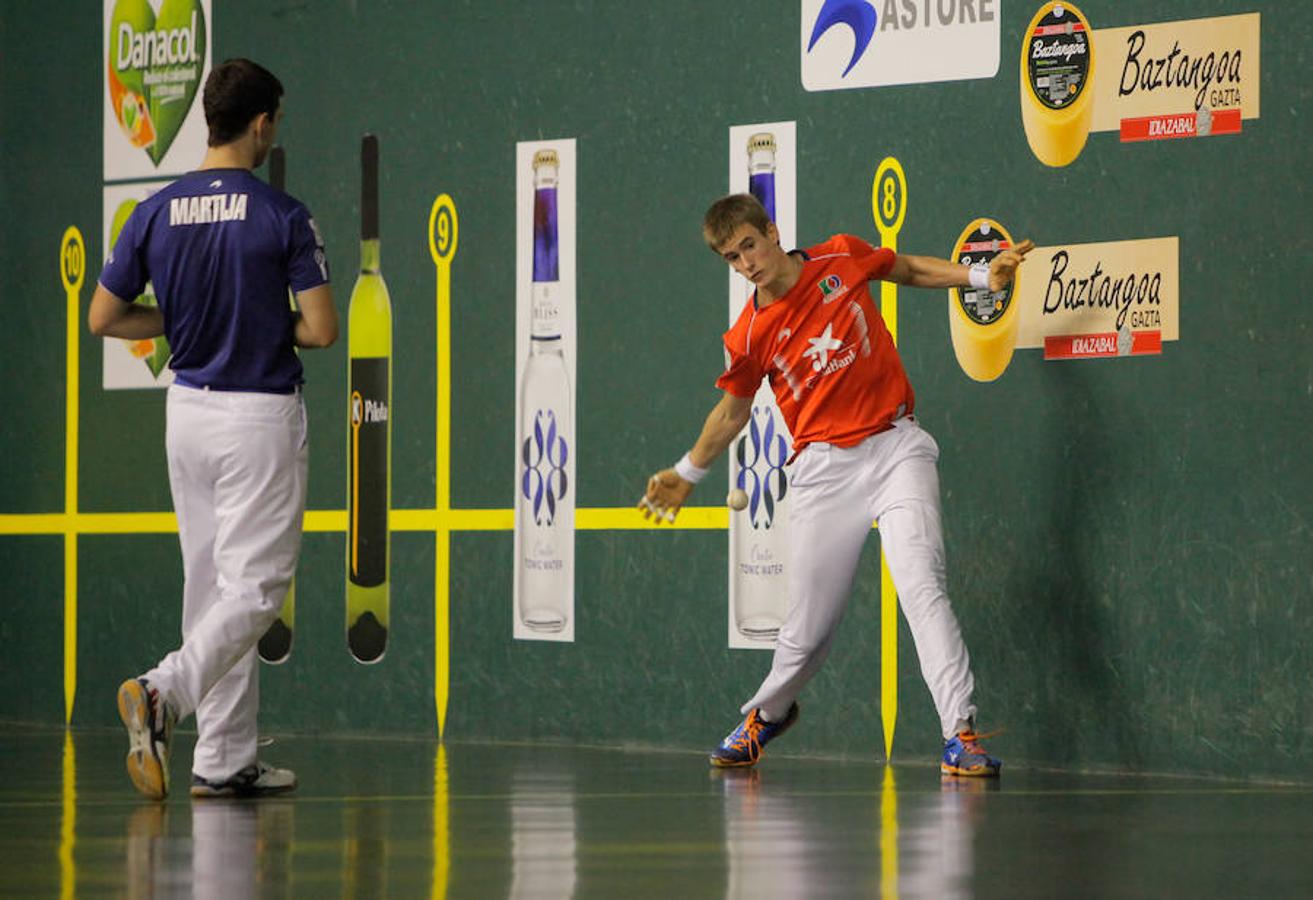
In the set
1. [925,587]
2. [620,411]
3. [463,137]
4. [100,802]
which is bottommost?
[100,802]

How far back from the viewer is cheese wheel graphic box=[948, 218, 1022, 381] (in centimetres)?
575

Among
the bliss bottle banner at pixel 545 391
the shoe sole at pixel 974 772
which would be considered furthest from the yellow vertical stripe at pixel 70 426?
the shoe sole at pixel 974 772

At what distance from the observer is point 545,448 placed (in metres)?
6.57

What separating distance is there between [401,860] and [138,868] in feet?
1.40

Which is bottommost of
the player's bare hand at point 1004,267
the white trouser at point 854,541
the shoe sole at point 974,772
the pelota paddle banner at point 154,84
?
the shoe sole at point 974,772

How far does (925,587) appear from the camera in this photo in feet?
17.3

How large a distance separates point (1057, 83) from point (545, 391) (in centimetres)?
178

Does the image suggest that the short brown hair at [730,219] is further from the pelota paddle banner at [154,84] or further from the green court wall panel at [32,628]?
the green court wall panel at [32,628]

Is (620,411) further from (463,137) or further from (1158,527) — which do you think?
(1158,527)

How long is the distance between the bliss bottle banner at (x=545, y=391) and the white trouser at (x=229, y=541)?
5.95 feet

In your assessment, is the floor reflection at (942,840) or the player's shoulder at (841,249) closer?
the floor reflection at (942,840)

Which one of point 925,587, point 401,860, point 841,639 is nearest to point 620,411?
point 841,639

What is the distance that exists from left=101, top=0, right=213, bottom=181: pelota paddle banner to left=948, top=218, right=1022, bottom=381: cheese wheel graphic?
2755 mm

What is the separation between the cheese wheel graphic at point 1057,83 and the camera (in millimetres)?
5641
